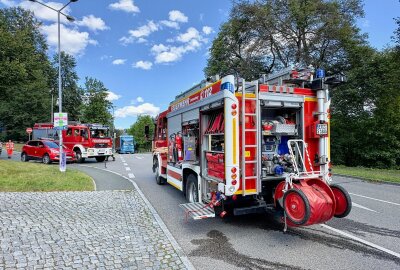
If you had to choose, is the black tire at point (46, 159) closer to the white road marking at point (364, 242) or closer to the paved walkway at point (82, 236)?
the paved walkway at point (82, 236)

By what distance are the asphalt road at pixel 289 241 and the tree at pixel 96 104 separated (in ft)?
156

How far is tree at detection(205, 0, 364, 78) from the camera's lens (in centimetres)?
2462

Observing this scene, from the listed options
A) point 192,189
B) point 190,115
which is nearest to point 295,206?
point 192,189

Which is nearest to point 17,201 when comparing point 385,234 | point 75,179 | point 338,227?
point 75,179

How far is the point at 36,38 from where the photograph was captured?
209 feet

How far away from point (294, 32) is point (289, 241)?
24.4m

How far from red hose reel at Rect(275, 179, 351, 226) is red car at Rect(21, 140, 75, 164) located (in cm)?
1823

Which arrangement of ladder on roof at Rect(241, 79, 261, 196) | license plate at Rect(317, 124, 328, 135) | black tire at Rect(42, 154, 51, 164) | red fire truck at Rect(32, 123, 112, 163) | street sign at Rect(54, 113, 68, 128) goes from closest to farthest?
ladder on roof at Rect(241, 79, 261, 196), license plate at Rect(317, 124, 328, 135), street sign at Rect(54, 113, 68, 128), black tire at Rect(42, 154, 51, 164), red fire truck at Rect(32, 123, 112, 163)

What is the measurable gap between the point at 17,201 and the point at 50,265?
466 cm

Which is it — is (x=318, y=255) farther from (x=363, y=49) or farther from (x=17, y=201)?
(x=363, y=49)

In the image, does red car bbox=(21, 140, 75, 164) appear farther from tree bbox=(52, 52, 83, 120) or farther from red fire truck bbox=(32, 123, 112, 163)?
tree bbox=(52, 52, 83, 120)

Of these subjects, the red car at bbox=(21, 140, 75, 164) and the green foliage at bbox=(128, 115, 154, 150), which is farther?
the green foliage at bbox=(128, 115, 154, 150)

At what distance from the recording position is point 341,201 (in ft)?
17.3

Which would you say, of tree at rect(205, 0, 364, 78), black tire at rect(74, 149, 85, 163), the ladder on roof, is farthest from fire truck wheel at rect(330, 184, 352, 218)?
tree at rect(205, 0, 364, 78)
